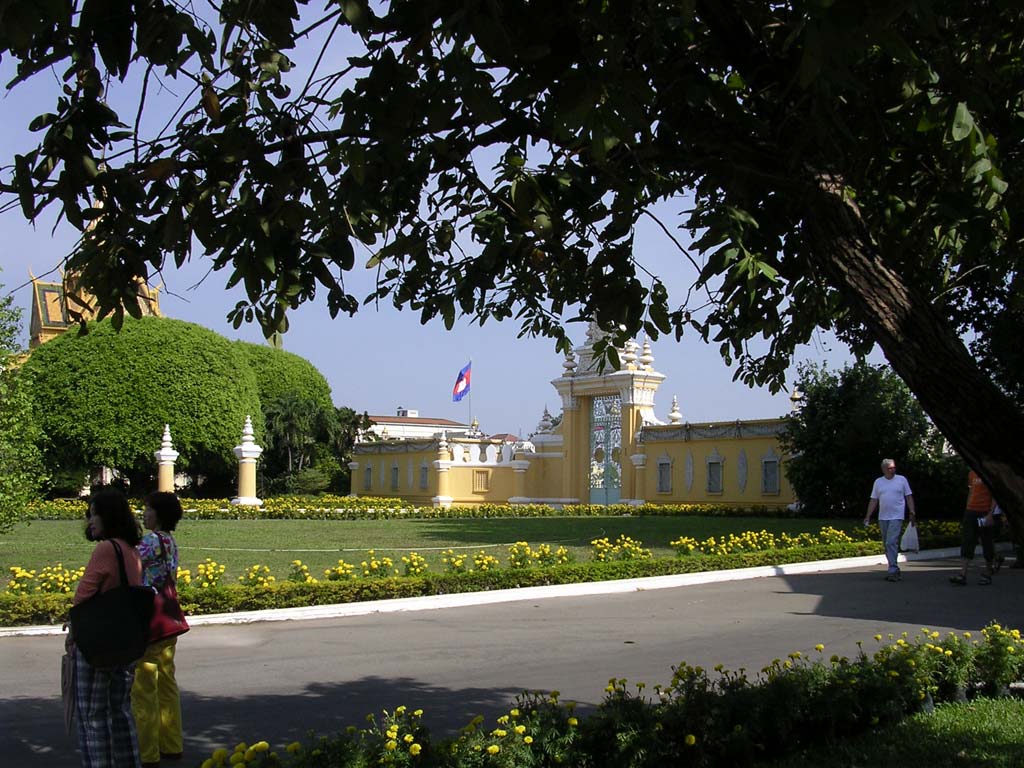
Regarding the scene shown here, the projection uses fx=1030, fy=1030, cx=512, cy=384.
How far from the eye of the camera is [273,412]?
47.1 metres

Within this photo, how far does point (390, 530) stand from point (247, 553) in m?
6.99

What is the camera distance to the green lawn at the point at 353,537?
1709 cm

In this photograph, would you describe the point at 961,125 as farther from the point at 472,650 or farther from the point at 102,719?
the point at 472,650

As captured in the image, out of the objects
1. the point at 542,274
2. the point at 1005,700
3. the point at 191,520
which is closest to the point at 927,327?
the point at 542,274

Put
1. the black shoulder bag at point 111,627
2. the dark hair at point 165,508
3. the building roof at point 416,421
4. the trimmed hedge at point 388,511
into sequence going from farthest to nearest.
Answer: the building roof at point 416,421 → the trimmed hedge at point 388,511 → the dark hair at point 165,508 → the black shoulder bag at point 111,627

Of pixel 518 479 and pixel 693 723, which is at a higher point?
pixel 518 479

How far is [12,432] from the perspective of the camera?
539 inches

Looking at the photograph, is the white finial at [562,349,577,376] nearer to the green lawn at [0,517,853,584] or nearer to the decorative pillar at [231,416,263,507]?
A: the green lawn at [0,517,853,584]

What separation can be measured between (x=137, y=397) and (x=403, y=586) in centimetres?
3117

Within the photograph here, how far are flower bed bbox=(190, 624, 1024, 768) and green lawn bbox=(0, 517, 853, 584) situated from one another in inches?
376

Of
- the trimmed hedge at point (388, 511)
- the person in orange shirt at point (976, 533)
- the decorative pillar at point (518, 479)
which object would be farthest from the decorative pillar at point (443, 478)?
the person in orange shirt at point (976, 533)

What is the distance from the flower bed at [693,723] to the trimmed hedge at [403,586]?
5.32 meters

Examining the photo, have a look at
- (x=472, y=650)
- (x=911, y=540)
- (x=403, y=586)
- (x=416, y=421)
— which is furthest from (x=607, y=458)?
(x=416, y=421)

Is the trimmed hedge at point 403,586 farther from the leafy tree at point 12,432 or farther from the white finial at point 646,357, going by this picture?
the white finial at point 646,357
